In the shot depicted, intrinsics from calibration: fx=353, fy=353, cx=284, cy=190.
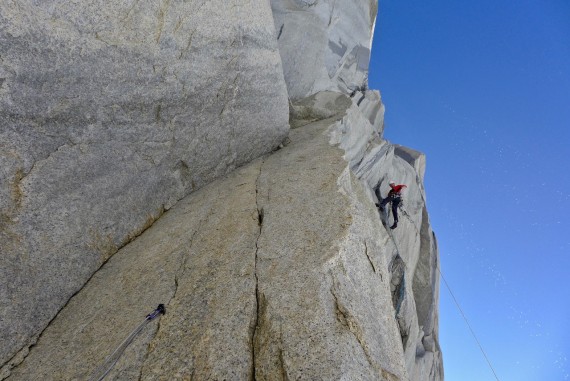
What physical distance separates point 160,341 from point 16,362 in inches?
99.8

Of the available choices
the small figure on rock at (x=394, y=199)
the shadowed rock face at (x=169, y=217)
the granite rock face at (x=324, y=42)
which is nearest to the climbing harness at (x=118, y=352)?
the shadowed rock face at (x=169, y=217)

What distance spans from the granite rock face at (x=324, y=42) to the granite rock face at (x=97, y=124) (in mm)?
5415

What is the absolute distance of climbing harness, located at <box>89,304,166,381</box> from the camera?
458 cm

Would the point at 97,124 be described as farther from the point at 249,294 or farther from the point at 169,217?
the point at 249,294

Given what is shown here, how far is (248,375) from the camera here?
4.18 metres

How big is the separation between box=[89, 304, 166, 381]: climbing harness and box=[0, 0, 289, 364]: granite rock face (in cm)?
186

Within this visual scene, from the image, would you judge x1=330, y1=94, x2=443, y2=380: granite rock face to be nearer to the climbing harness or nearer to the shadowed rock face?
the shadowed rock face

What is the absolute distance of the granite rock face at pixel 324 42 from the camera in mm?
14750

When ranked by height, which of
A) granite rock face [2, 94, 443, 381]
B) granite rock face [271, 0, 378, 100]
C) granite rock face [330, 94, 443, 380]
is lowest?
granite rock face [2, 94, 443, 381]

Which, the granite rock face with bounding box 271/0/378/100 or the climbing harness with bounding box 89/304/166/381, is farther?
the granite rock face with bounding box 271/0/378/100

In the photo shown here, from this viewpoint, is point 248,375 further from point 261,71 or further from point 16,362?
point 261,71

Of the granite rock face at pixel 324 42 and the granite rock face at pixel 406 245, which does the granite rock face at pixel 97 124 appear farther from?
the granite rock face at pixel 324 42

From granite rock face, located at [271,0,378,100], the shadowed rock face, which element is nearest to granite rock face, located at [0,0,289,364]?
the shadowed rock face

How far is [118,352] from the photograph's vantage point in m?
4.76
